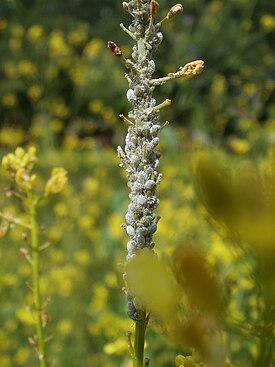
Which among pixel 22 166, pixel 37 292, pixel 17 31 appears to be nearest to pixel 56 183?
pixel 22 166

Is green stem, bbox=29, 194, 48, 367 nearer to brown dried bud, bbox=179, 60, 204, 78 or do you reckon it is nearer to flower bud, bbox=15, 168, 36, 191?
flower bud, bbox=15, 168, 36, 191

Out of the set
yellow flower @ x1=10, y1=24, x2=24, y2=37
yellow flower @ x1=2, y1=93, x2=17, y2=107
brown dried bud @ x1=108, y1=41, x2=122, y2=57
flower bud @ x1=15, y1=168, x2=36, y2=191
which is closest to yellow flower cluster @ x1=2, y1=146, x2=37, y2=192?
flower bud @ x1=15, y1=168, x2=36, y2=191

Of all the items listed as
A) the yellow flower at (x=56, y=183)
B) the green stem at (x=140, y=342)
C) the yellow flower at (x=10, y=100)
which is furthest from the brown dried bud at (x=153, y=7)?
the yellow flower at (x=10, y=100)

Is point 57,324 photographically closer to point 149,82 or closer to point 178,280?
point 149,82

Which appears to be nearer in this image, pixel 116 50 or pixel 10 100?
Result: pixel 116 50

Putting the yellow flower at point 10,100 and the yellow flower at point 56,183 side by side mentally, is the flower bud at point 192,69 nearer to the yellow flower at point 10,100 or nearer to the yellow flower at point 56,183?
the yellow flower at point 56,183

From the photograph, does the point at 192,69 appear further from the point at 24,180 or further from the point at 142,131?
the point at 24,180
